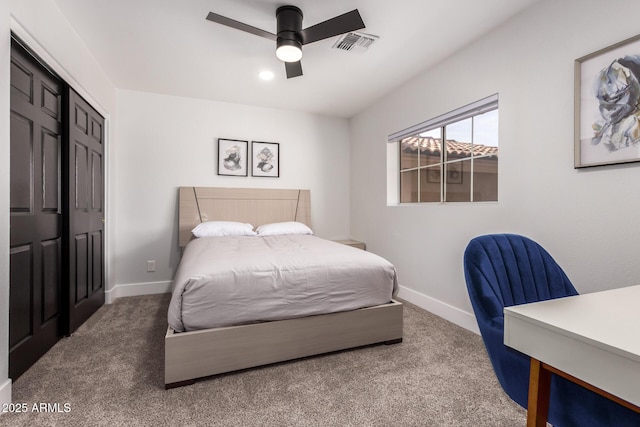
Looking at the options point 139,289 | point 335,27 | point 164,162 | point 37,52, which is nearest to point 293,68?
point 335,27

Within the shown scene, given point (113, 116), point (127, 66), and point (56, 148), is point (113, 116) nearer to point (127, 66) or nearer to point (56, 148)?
point (127, 66)

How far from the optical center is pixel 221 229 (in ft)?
11.0

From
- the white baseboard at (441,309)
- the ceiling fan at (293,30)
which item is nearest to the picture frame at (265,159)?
the ceiling fan at (293,30)

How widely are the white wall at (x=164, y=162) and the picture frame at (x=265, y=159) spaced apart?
0.23ft

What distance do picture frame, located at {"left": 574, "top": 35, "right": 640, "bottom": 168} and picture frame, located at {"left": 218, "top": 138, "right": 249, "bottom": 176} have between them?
3.22 meters

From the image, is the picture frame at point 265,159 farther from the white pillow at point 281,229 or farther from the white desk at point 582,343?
the white desk at point 582,343

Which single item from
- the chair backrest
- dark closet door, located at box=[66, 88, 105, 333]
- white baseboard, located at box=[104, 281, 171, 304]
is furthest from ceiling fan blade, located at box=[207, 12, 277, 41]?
white baseboard, located at box=[104, 281, 171, 304]

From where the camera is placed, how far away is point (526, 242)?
4.57 feet

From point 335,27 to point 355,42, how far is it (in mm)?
566

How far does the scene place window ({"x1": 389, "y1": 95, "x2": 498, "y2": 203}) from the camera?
2.46 meters

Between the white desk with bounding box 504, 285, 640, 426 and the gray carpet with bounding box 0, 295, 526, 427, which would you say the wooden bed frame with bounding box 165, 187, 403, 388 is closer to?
the gray carpet with bounding box 0, 295, 526, 427

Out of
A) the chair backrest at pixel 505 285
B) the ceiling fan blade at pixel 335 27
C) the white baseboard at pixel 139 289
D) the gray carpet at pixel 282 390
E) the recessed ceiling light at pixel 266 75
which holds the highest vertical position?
the recessed ceiling light at pixel 266 75

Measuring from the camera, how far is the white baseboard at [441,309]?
96.0 inches

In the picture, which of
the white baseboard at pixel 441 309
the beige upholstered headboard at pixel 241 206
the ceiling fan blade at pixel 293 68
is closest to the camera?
the ceiling fan blade at pixel 293 68
